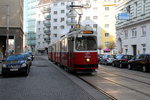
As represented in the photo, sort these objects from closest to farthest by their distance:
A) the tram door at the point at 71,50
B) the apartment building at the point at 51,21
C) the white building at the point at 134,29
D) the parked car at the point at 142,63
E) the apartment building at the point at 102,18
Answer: the tram door at the point at 71,50, the parked car at the point at 142,63, the white building at the point at 134,29, the apartment building at the point at 102,18, the apartment building at the point at 51,21

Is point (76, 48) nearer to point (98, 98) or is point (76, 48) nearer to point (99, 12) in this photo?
point (98, 98)

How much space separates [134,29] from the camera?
40.0 m

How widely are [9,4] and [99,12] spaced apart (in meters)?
41.7

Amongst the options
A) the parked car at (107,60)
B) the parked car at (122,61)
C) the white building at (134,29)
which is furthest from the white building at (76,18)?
the parked car at (122,61)

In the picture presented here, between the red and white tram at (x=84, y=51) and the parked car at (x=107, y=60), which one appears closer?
the red and white tram at (x=84, y=51)

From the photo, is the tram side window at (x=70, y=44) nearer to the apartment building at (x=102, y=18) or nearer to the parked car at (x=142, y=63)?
the parked car at (x=142, y=63)

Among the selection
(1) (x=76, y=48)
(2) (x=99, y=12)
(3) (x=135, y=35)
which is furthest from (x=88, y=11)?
(1) (x=76, y=48)

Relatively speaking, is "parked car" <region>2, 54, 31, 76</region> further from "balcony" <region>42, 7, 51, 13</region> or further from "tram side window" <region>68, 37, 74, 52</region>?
"balcony" <region>42, 7, 51, 13</region>

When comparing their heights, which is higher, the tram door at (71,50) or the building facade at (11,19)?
the building facade at (11,19)

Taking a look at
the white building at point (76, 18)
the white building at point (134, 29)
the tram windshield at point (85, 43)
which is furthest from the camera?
the white building at point (76, 18)

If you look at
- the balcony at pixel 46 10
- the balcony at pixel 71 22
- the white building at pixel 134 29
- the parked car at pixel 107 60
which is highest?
the balcony at pixel 46 10

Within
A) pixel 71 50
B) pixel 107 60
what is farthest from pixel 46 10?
pixel 71 50

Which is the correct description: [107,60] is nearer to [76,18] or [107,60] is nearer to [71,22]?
[71,22]

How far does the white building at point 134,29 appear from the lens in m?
35.6
